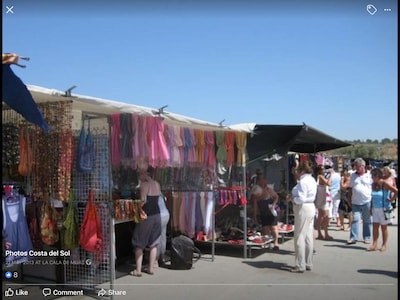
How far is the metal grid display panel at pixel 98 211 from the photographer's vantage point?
15.2 ft

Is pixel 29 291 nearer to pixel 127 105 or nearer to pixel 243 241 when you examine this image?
pixel 127 105

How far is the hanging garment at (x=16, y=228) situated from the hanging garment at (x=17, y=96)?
125 centimetres

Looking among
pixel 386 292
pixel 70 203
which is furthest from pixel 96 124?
pixel 386 292

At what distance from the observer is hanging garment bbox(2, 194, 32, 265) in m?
4.25

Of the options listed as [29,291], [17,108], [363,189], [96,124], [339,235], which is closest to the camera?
[17,108]

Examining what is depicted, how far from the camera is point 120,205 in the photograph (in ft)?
16.4

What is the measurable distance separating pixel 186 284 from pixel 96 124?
2204mm

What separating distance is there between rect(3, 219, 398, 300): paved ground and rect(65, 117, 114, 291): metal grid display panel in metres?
0.30

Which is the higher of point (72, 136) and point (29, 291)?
point (72, 136)

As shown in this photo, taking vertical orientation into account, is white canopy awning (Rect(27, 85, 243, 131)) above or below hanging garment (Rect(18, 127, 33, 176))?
above

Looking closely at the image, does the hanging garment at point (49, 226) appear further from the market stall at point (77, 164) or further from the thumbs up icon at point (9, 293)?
the thumbs up icon at point (9, 293)

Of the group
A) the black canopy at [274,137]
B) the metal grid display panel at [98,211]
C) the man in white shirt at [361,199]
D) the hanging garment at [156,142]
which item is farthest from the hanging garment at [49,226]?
the man in white shirt at [361,199]

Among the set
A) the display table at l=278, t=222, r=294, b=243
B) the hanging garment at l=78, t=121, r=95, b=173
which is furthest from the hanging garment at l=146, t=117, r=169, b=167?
the display table at l=278, t=222, r=294, b=243

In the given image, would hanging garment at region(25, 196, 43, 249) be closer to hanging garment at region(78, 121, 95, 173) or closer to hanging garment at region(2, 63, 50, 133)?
hanging garment at region(78, 121, 95, 173)
